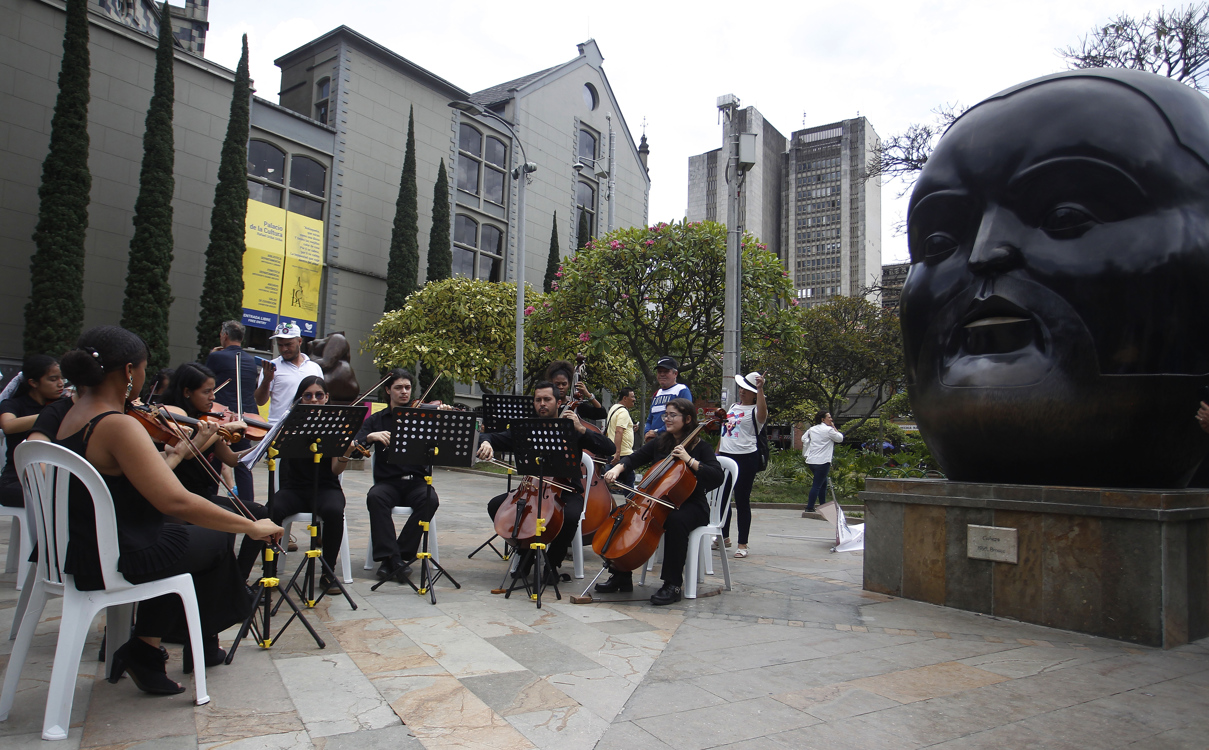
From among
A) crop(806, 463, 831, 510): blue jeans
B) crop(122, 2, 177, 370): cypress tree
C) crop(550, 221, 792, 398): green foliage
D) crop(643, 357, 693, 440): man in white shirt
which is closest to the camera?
crop(643, 357, 693, 440): man in white shirt

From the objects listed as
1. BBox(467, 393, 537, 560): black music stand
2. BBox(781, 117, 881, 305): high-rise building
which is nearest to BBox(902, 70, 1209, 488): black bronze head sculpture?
BBox(467, 393, 537, 560): black music stand

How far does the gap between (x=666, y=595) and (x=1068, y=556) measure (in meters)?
2.61

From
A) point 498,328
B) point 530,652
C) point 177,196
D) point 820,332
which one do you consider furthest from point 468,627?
point 820,332

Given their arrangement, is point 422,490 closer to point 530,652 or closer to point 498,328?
point 530,652

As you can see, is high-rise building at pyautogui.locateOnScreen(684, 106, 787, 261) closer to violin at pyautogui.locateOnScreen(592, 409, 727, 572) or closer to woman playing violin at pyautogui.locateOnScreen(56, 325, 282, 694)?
violin at pyautogui.locateOnScreen(592, 409, 727, 572)

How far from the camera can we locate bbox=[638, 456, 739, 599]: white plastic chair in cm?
548

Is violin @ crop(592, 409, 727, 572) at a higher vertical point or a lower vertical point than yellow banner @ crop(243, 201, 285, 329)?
lower

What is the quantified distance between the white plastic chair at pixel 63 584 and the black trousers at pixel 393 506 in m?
2.47

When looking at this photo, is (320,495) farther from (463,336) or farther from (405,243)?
(405,243)

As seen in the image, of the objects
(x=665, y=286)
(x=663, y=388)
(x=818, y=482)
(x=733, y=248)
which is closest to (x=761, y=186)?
(x=665, y=286)

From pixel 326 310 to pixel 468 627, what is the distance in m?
21.2

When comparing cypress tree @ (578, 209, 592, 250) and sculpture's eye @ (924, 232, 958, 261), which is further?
cypress tree @ (578, 209, 592, 250)

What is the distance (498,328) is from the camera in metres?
20.2

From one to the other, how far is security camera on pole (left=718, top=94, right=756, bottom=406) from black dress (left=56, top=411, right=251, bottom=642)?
7.59m
